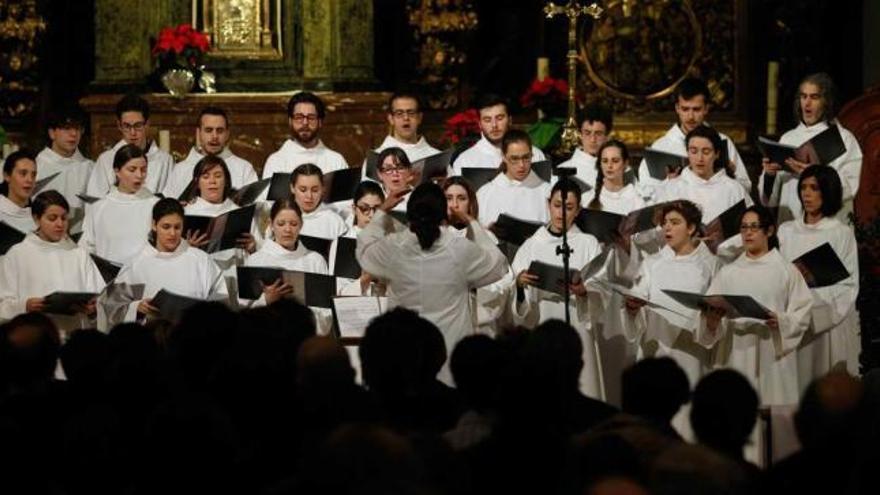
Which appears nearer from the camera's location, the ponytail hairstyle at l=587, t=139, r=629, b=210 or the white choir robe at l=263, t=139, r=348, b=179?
the ponytail hairstyle at l=587, t=139, r=629, b=210

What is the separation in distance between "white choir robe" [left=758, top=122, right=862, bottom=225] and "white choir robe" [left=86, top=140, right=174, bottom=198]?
3733mm

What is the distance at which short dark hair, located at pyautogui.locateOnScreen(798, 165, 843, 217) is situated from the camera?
1057cm

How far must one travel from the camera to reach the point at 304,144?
469 inches

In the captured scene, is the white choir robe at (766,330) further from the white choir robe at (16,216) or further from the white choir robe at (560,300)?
the white choir robe at (16,216)

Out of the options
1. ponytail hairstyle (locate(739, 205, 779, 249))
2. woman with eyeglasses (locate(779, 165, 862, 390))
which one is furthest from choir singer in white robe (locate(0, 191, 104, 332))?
woman with eyeglasses (locate(779, 165, 862, 390))

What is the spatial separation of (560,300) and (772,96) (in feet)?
11.3

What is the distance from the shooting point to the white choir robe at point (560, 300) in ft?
34.9

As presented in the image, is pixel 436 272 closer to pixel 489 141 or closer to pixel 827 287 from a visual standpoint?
pixel 827 287

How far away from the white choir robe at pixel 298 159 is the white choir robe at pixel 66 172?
1.26 m

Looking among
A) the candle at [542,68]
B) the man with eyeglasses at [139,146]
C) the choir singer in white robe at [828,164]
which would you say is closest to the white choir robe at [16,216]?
the man with eyeglasses at [139,146]

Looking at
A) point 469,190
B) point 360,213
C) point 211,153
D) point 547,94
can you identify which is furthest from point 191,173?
point 547,94

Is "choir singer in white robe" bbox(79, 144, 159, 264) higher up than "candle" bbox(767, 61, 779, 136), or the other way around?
"candle" bbox(767, 61, 779, 136)

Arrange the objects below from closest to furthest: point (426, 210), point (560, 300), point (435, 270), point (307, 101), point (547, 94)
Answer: point (426, 210)
point (435, 270)
point (560, 300)
point (307, 101)
point (547, 94)

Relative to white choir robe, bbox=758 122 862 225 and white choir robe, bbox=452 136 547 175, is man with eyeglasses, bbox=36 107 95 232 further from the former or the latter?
white choir robe, bbox=758 122 862 225
